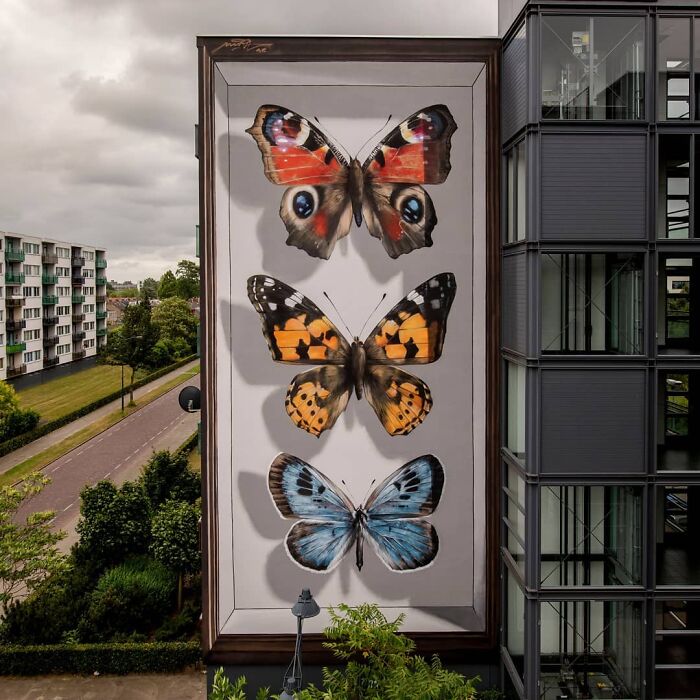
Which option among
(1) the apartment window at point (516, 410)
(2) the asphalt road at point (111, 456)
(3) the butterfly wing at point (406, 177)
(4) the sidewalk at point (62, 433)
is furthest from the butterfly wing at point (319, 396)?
(4) the sidewalk at point (62, 433)

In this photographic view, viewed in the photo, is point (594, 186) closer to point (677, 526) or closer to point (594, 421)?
point (594, 421)

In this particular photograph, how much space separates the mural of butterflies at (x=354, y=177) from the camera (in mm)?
8781

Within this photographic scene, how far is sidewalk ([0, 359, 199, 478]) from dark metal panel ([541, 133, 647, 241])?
87.9ft

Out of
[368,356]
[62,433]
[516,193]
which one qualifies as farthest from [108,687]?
[62,433]

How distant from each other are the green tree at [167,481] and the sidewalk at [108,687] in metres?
5.31

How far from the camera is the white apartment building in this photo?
129ft

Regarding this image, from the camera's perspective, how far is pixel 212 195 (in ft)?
28.8

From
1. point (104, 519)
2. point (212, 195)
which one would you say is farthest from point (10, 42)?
point (212, 195)

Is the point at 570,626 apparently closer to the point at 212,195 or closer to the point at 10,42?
the point at 212,195

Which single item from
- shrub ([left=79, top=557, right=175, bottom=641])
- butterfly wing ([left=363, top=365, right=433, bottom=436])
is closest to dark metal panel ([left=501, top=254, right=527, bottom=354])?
butterfly wing ([left=363, top=365, right=433, bottom=436])

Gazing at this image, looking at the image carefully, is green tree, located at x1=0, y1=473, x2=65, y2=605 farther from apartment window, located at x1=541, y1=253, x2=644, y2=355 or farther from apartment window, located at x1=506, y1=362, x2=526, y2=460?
apartment window, located at x1=541, y1=253, x2=644, y2=355

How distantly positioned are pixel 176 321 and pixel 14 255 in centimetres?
1233

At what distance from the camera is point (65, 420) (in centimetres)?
3161

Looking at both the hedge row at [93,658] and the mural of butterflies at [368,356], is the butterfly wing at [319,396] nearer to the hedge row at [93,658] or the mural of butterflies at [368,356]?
the mural of butterflies at [368,356]
